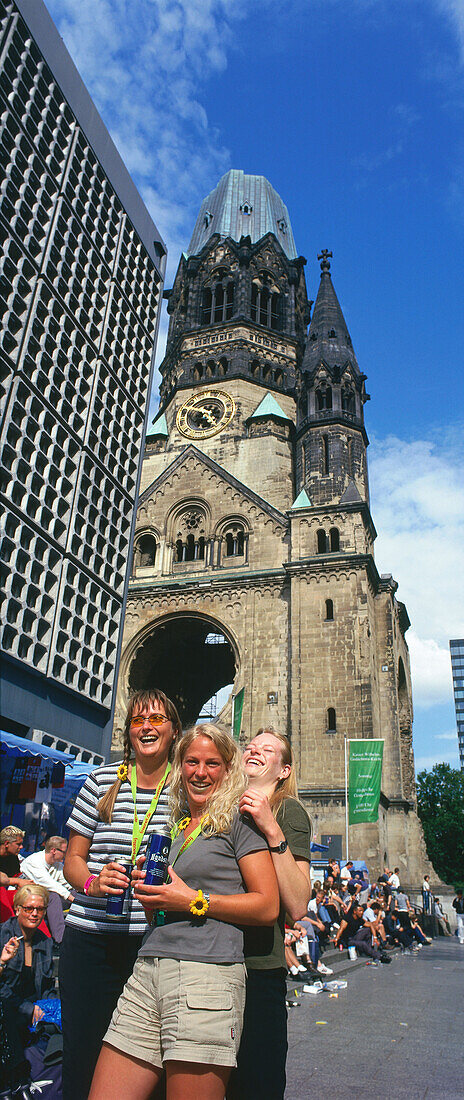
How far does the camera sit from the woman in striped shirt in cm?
292

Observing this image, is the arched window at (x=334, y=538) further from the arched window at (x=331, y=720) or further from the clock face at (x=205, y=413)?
the clock face at (x=205, y=413)

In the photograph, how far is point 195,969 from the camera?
2.44 meters

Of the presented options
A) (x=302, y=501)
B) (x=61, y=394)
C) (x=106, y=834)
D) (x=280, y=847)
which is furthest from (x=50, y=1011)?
(x=302, y=501)

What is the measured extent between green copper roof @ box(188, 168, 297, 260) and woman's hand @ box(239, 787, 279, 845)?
41890mm

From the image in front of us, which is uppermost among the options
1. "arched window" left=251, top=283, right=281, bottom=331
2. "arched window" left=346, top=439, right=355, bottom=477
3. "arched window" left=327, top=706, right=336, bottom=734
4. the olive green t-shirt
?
"arched window" left=251, top=283, right=281, bottom=331

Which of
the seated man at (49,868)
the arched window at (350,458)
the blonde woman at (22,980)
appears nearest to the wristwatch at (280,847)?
the blonde woman at (22,980)

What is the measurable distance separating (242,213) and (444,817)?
46.4 metres

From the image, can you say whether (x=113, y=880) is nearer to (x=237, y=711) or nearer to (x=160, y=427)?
(x=237, y=711)

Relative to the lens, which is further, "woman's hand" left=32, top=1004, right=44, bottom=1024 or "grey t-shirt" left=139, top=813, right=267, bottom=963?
"woman's hand" left=32, top=1004, right=44, bottom=1024

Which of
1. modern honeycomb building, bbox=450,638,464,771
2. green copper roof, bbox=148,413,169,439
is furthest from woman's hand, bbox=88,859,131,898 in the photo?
modern honeycomb building, bbox=450,638,464,771

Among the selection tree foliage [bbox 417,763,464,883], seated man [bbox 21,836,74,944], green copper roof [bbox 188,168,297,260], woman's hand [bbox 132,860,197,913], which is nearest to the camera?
woman's hand [bbox 132,860,197,913]

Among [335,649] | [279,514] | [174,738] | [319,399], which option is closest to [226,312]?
[319,399]

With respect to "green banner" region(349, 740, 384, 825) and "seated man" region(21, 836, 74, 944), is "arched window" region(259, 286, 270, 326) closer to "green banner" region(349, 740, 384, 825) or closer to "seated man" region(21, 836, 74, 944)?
"green banner" region(349, 740, 384, 825)

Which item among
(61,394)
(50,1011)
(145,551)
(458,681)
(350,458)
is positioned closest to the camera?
(50,1011)
